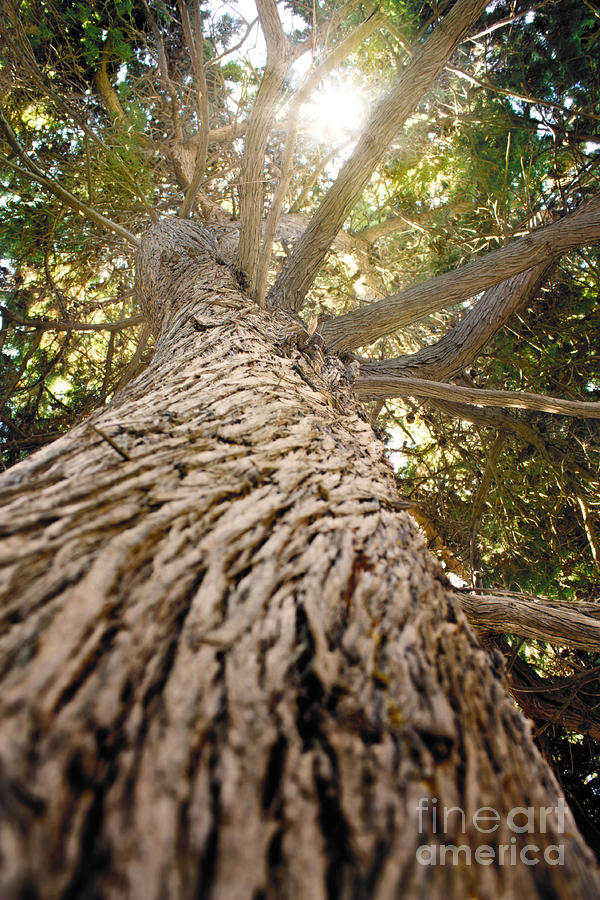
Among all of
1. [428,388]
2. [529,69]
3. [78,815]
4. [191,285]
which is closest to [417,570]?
[78,815]

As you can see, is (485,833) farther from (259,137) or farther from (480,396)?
(259,137)

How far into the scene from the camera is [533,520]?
4332 mm

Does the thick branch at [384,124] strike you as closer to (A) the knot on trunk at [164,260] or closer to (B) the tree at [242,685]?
(A) the knot on trunk at [164,260]

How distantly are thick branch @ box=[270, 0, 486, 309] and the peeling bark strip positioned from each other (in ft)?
8.31

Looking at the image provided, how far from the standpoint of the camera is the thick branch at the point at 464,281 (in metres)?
3.11

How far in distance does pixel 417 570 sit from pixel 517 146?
197 inches

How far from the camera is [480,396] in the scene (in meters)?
2.73

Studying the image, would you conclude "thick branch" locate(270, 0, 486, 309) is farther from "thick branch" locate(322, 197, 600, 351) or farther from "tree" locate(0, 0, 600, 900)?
"tree" locate(0, 0, 600, 900)

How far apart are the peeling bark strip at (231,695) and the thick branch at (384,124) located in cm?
253

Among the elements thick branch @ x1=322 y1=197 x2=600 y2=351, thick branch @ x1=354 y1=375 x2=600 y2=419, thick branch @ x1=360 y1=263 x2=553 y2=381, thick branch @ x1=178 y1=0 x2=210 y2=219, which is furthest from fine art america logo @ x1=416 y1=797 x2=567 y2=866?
thick branch @ x1=178 y1=0 x2=210 y2=219

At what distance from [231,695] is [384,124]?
11.1 feet

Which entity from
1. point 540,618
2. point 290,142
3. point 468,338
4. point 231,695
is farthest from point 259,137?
point 231,695

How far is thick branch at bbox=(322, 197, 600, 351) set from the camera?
10.2 ft

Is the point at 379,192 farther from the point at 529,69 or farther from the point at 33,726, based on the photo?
the point at 33,726
